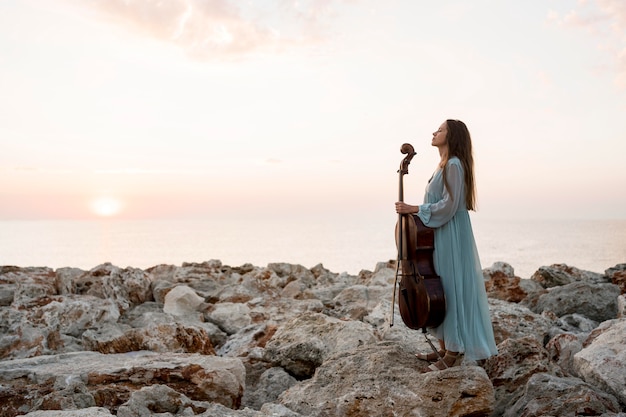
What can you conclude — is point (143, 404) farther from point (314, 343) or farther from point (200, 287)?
point (200, 287)

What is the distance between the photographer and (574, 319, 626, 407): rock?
491 cm

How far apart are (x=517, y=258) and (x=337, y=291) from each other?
4406 centimetres

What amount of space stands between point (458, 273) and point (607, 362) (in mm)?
1575

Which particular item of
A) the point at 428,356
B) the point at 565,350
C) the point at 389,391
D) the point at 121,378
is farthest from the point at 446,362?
the point at 121,378

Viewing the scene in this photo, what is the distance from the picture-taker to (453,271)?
4.98 m

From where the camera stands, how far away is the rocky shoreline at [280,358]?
4.59 metres

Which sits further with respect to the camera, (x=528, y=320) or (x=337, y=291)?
(x=337, y=291)

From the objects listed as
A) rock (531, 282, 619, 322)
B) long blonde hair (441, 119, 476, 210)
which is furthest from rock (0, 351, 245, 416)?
rock (531, 282, 619, 322)

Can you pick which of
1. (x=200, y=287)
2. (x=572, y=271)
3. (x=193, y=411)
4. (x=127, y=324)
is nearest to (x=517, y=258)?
(x=572, y=271)

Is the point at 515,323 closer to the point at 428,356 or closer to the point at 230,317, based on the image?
the point at 428,356

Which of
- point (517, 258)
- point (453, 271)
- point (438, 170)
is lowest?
point (517, 258)

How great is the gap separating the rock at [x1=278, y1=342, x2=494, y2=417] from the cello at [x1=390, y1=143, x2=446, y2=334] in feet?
1.50

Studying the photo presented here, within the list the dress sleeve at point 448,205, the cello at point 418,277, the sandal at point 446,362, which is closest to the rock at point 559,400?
the sandal at point 446,362

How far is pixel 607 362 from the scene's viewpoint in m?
5.11
